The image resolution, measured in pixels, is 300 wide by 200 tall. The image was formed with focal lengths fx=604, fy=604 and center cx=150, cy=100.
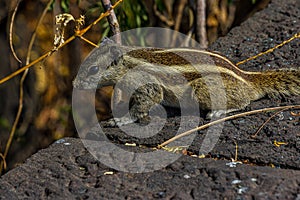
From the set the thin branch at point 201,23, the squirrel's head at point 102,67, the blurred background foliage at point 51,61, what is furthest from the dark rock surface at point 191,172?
the blurred background foliage at point 51,61

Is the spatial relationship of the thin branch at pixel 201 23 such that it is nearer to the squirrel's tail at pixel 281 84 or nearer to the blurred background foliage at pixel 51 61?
the blurred background foliage at pixel 51 61

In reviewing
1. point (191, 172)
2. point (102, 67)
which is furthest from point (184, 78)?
point (191, 172)

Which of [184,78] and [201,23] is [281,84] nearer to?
[184,78]

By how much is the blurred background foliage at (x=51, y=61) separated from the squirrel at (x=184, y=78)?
264 cm

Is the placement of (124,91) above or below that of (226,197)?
above

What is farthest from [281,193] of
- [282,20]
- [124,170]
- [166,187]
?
[282,20]

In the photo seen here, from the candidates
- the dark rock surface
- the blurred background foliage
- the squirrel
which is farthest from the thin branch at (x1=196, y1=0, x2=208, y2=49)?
the dark rock surface

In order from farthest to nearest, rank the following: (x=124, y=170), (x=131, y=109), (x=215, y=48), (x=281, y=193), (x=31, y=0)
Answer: (x=31, y=0), (x=215, y=48), (x=131, y=109), (x=124, y=170), (x=281, y=193)

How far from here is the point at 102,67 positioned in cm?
345

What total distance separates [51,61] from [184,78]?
3.27 metres

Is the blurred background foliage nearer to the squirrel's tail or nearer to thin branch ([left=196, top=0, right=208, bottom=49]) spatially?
thin branch ([left=196, top=0, right=208, bottom=49])

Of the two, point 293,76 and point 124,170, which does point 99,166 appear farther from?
point 293,76

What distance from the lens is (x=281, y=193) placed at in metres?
2.37

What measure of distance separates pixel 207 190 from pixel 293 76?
113 centimetres
